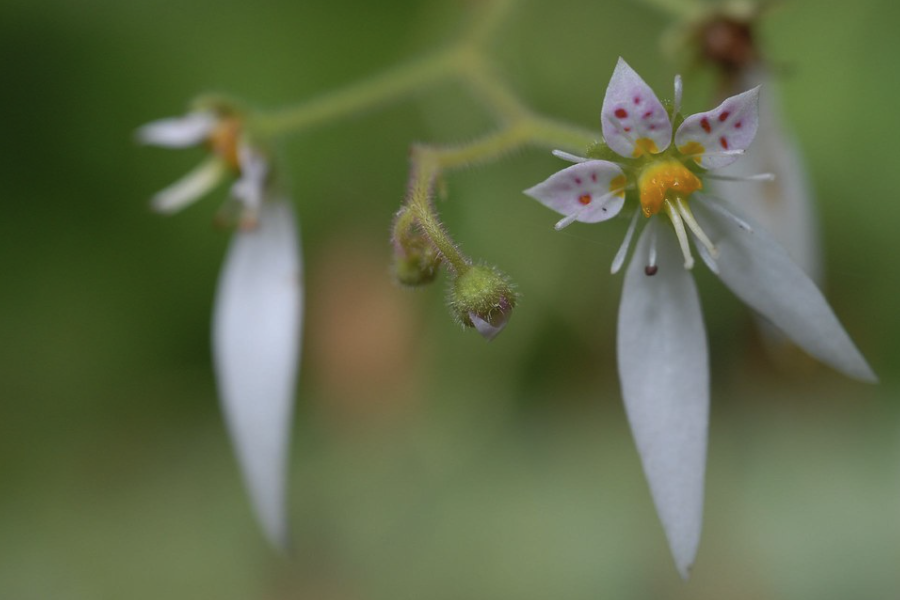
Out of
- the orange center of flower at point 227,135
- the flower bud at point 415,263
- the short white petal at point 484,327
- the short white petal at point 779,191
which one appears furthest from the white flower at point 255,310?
the short white petal at point 779,191

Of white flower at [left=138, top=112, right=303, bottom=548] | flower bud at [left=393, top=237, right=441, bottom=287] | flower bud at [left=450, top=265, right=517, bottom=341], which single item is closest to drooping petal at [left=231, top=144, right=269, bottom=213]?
white flower at [left=138, top=112, right=303, bottom=548]

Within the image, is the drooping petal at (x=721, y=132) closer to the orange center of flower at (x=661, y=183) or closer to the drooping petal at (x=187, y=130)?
the orange center of flower at (x=661, y=183)

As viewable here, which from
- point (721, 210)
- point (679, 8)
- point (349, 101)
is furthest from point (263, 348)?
point (679, 8)

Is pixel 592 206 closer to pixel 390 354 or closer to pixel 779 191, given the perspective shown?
pixel 779 191

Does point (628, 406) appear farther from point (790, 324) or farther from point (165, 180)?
point (165, 180)

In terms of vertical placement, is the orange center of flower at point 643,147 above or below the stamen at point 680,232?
above
